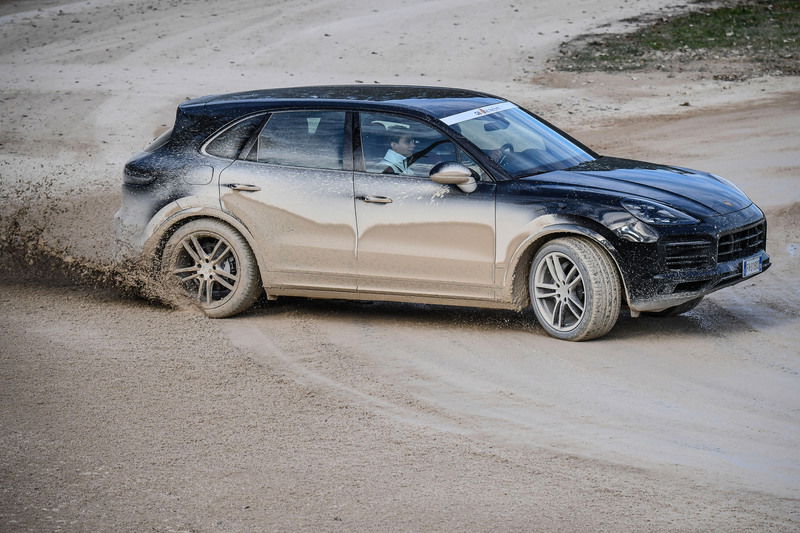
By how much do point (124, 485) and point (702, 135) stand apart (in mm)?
12682

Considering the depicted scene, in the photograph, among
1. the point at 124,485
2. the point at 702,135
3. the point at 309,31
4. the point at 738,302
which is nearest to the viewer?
the point at 124,485

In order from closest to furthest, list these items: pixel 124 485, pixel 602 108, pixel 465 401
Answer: pixel 124 485 → pixel 465 401 → pixel 602 108

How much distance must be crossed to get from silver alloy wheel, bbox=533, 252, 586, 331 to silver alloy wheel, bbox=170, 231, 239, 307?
2.41m

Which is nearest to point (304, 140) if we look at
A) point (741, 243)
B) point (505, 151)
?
point (505, 151)

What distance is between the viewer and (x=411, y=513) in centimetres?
556

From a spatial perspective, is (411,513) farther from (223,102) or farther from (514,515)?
(223,102)

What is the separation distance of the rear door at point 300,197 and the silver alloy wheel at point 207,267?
0.33m

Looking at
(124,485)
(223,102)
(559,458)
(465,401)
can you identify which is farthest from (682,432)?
(223,102)

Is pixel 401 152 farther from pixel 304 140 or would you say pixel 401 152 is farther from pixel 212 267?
pixel 212 267

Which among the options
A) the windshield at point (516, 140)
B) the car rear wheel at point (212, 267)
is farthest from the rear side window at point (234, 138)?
the windshield at point (516, 140)

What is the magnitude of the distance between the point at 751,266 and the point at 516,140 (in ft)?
6.40

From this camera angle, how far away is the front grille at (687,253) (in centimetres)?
797

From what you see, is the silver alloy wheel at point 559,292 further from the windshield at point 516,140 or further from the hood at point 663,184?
the windshield at point 516,140

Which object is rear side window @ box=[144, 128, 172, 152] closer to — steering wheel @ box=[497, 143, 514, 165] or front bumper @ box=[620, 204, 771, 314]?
steering wheel @ box=[497, 143, 514, 165]
